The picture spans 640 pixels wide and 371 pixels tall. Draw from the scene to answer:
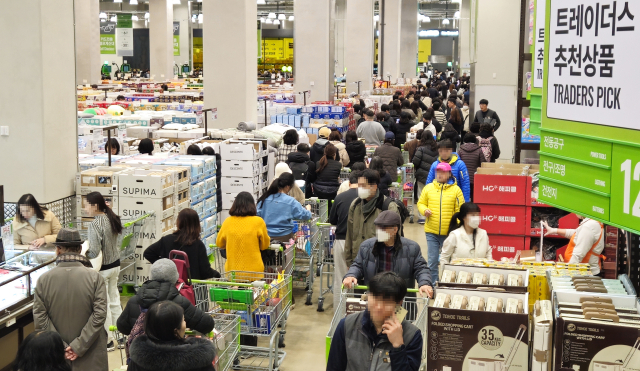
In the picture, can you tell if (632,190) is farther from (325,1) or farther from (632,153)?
(325,1)

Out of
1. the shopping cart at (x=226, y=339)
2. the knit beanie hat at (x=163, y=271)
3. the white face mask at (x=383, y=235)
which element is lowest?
the shopping cart at (x=226, y=339)

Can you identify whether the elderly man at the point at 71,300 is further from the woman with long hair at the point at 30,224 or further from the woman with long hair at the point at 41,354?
the woman with long hair at the point at 30,224

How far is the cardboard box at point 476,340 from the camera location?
419cm

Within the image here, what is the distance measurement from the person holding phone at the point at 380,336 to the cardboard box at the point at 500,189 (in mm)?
5011

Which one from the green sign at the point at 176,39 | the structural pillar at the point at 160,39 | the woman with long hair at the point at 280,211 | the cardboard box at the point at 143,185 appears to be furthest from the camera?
the green sign at the point at 176,39

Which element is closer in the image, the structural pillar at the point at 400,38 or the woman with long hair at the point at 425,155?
the woman with long hair at the point at 425,155

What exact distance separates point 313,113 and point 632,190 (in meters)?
14.9

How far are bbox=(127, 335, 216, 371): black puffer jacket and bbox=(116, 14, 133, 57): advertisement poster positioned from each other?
35.7 meters

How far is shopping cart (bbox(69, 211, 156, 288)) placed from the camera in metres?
8.60

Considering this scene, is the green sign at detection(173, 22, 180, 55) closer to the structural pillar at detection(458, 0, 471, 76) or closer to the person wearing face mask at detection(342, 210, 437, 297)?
the structural pillar at detection(458, 0, 471, 76)

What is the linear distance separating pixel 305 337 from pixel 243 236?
58.5 inches

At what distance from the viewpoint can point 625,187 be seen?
2793 mm

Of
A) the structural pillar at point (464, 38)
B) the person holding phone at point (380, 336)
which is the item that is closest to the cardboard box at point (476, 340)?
the person holding phone at point (380, 336)

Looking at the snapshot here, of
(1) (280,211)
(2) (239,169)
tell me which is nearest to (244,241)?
(1) (280,211)
